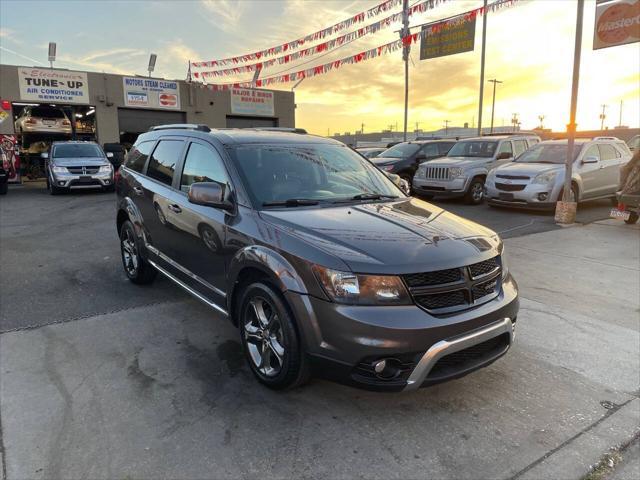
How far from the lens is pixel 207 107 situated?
25.4 metres

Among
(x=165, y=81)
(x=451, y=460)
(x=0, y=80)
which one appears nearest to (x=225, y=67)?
(x=165, y=81)

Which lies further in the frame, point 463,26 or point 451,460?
point 463,26

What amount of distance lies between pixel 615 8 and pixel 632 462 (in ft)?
34.3

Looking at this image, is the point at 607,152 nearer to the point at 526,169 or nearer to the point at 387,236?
the point at 526,169

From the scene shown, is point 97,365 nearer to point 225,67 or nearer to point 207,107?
point 225,67

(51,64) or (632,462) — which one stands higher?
(51,64)

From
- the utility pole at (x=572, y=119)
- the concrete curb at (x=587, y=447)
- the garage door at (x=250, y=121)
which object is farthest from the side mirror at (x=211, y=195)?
the garage door at (x=250, y=121)

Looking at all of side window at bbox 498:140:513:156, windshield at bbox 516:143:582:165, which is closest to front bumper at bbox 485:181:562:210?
windshield at bbox 516:143:582:165

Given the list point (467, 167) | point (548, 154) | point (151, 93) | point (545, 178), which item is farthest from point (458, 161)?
point (151, 93)

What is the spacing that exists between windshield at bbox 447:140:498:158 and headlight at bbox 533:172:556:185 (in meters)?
2.52

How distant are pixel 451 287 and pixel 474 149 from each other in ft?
37.7

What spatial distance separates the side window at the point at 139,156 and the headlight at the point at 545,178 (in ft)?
28.5

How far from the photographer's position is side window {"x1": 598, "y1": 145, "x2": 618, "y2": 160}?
11776 mm

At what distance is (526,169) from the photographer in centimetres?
1095
